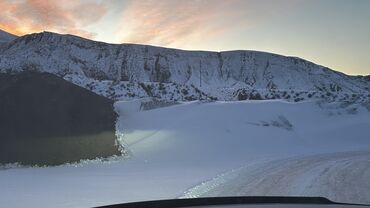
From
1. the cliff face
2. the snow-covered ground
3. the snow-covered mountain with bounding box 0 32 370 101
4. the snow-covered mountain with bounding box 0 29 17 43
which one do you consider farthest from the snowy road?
the snow-covered mountain with bounding box 0 29 17 43

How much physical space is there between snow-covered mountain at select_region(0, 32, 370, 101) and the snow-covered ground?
75095 mm

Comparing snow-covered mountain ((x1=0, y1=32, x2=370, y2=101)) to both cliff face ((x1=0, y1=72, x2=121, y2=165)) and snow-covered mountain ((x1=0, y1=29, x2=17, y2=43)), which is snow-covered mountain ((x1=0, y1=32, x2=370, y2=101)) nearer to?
snow-covered mountain ((x1=0, y1=29, x2=17, y2=43))

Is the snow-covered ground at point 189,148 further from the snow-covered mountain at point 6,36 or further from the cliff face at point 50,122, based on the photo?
the snow-covered mountain at point 6,36

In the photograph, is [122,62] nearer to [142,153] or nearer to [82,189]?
[142,153]

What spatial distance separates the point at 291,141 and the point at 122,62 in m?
93.2

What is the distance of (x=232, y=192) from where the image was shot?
1083 cm

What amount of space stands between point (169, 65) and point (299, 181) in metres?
106

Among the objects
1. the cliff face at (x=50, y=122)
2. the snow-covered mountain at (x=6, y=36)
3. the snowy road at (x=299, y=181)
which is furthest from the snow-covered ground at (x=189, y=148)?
the snow-covered mountain at (x=6, y=36)

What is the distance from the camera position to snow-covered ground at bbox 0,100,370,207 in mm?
11429

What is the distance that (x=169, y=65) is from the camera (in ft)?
386

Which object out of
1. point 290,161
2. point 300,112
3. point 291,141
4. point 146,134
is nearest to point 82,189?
point 290,161

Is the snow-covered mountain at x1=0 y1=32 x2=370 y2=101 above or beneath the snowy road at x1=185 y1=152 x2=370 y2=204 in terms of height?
above

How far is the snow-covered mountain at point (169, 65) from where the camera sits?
112 metres

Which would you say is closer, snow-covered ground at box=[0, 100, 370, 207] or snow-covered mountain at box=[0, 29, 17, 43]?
snow-covered ground at box=[0, 100, 370, 207]
